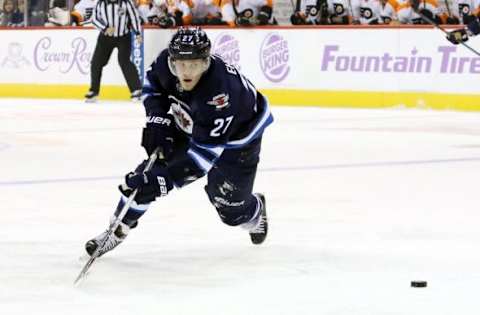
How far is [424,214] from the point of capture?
595 cm

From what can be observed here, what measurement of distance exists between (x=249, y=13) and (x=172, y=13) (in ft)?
4.32

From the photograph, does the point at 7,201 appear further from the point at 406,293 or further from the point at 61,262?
the point at 406,293

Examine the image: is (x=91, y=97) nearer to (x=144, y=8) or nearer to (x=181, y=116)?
(x=144, y=8)

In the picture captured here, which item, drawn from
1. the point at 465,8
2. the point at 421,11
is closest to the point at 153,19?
the point at 421,11

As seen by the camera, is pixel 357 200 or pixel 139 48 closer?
pixel 357 200

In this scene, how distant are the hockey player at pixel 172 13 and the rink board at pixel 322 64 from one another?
0.15 metres

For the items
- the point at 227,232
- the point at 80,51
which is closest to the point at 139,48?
the point at 80,51

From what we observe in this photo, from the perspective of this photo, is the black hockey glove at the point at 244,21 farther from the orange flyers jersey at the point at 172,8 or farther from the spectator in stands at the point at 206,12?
the orange flyers jersey at the point at 172,8

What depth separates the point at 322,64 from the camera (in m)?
14.4

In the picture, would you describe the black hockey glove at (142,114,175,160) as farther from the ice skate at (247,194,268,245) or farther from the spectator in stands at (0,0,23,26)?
the spectator in stands at (0,0,23,26)

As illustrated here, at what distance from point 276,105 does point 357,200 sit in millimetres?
8350

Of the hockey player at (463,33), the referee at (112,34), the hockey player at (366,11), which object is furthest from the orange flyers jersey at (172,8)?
the hockey player at (463,33)

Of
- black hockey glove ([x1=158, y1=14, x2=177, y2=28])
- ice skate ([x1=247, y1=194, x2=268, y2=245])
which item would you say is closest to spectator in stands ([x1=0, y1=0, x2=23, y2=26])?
black hockey glove ([x1=158, y1=14, x2=177, y2=28])

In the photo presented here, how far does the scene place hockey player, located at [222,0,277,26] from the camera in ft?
49.1
